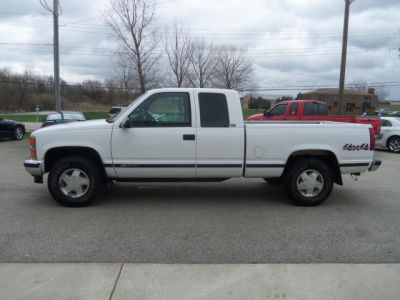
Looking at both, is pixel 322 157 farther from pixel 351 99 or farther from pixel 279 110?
pixel 351 99

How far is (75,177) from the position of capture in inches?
202

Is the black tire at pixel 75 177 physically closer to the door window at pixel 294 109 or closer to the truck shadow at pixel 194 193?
the truck shadow at pixel 194 193

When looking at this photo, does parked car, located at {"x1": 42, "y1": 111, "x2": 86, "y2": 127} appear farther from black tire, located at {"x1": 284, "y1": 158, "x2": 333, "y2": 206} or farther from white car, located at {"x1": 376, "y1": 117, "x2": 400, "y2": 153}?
white car, located at {"x1": 376, "y1": 117, "x2": 400, "y2": 153}

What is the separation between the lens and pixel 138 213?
4.96 metres

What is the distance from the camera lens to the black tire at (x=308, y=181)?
5.29 m

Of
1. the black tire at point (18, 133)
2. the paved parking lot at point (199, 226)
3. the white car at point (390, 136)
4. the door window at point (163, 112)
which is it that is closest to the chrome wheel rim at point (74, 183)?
the paved parking lot at point (199, 226)

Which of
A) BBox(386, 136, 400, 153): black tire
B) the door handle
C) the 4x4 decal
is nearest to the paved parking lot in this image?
the 4x4 decal

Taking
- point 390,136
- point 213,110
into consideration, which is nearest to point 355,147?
point 213,110

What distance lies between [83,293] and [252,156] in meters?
3.17

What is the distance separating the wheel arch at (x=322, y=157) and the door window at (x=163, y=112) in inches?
71.7

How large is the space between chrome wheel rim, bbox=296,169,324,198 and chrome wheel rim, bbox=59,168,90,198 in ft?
11.3

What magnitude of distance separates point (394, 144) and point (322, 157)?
9555 millimetres

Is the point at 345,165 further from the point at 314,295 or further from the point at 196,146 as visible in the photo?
the point at 314,295

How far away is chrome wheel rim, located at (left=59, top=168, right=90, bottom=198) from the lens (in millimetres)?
5129
